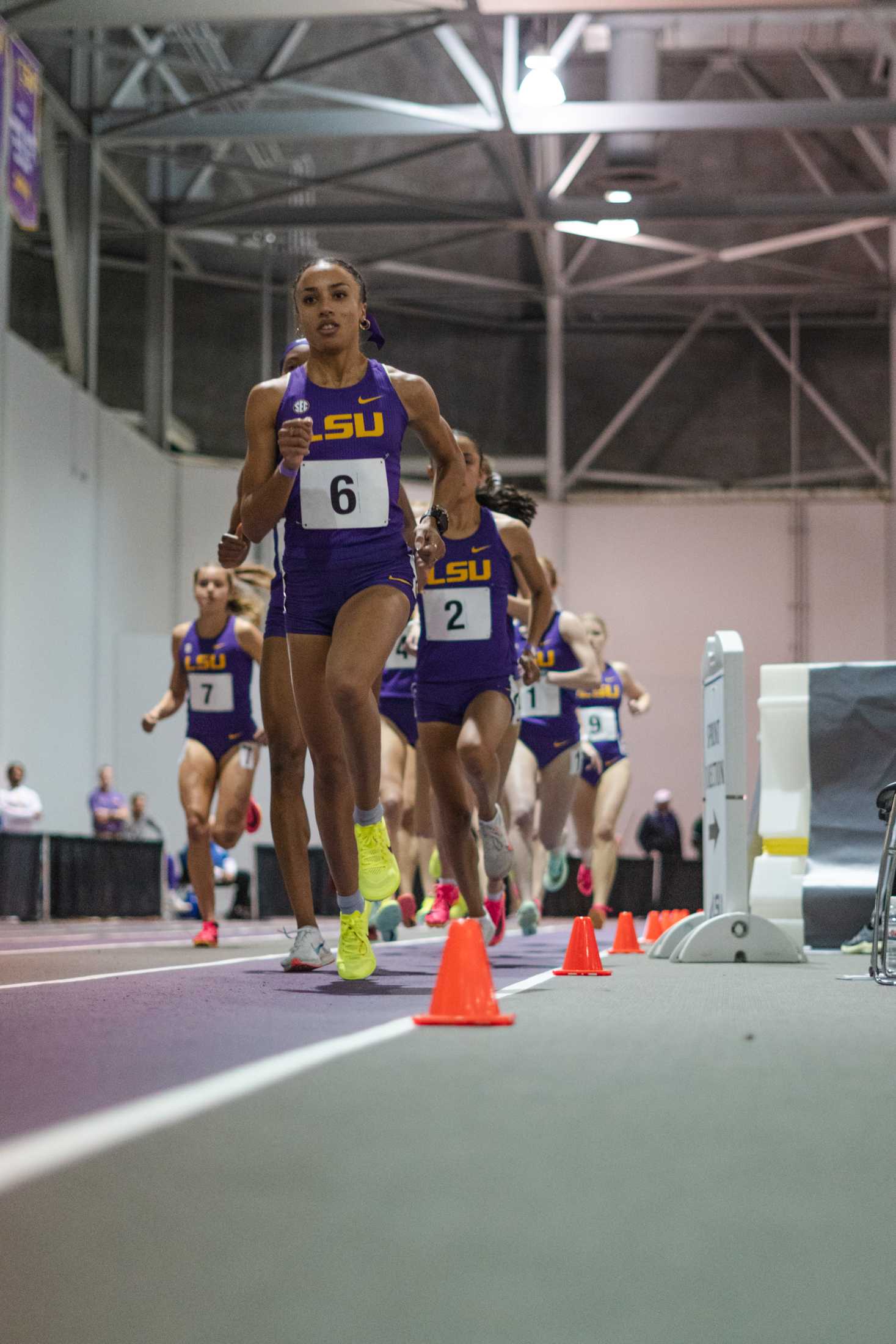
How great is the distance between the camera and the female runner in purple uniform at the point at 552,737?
10.7m

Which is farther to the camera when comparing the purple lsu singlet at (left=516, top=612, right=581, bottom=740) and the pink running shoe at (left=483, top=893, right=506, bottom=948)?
the purple lsu singlet at (left=516, top=612, right=581, bottom=740)

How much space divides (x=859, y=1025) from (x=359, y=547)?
7.21ft

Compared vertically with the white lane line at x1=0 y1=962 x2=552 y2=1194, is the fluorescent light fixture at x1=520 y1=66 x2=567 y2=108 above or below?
above

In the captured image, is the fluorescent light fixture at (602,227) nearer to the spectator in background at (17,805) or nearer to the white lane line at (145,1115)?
the spectator in background at (17,805)

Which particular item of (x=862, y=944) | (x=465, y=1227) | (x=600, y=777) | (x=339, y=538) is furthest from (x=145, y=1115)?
(x=600, y=777)

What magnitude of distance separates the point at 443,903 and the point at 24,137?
43.1 feet

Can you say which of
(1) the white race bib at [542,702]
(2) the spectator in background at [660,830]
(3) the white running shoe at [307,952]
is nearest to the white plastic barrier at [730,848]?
(3) the white running shoe at [307,952]

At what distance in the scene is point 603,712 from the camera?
1310 cm

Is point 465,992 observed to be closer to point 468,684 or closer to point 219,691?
point 468,684

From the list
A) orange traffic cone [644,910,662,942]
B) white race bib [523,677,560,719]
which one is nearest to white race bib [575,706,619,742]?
white race bib [523,677,560,719]

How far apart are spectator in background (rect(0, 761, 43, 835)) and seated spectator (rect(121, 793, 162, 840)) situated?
8.58ft

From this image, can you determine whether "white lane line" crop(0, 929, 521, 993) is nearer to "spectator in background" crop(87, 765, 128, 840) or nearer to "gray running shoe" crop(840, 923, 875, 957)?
"gray running shoe" crop(840, 923, 875, 957)

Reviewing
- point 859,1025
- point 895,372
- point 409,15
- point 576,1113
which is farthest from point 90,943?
point 895,372

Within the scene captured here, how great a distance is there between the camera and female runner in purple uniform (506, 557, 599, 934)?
10.7 meters
